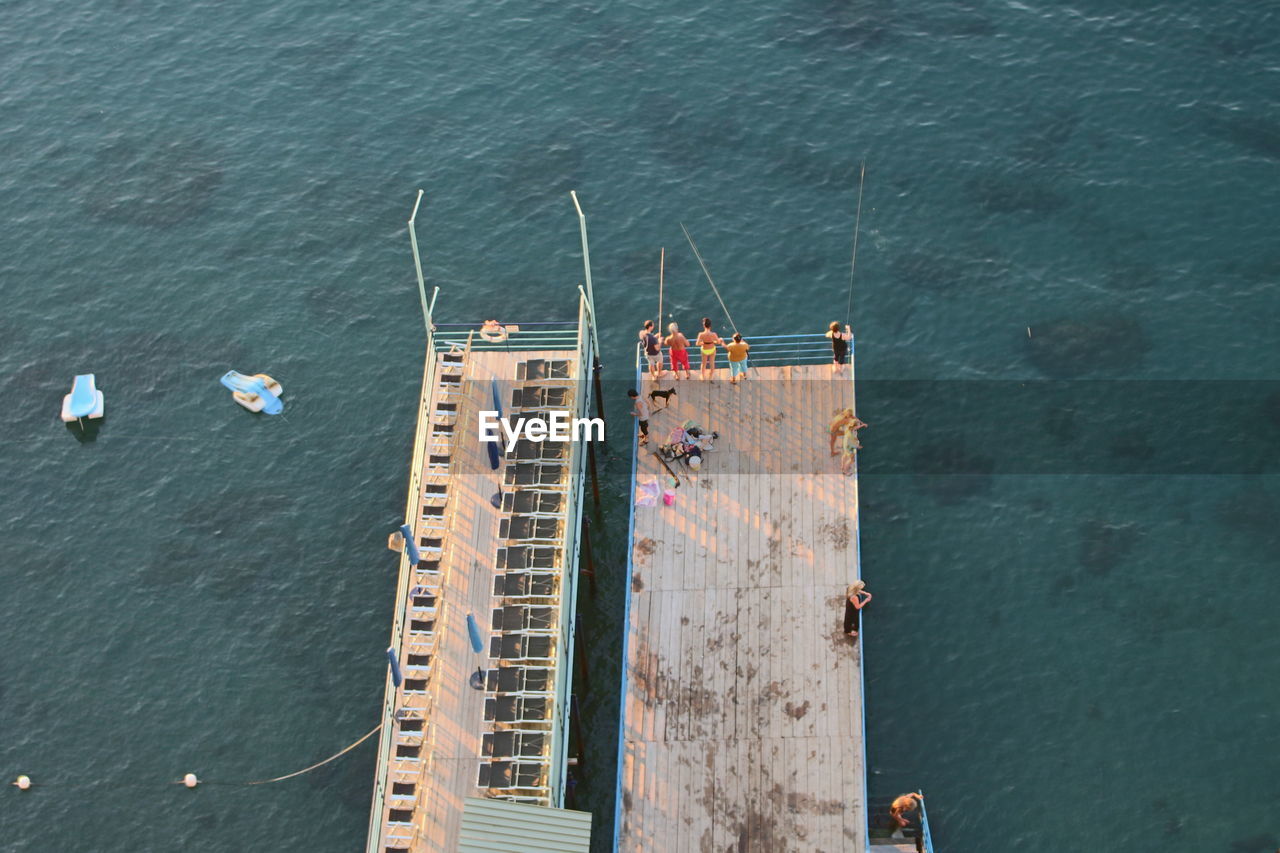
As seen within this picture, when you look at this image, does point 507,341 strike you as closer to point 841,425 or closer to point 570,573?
point 570,573

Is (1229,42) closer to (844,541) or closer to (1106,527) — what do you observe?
(1106,527)

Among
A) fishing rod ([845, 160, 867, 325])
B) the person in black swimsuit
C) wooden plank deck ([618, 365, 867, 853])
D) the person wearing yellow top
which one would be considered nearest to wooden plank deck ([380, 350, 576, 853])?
wooden plank deck ([618, 365, 867, 853])

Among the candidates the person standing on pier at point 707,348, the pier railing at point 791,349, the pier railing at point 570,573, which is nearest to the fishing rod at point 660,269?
the pier railing at point 791,349

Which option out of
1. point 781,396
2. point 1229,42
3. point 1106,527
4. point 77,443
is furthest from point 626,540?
point 1229,42

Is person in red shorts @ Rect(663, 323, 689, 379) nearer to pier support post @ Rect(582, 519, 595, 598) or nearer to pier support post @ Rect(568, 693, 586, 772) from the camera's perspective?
pier support post @ Rect(582, 519, 595, 598)

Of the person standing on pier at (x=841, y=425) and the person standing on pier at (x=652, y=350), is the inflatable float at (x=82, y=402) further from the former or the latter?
the person standing on pier at (x=841, y=425)

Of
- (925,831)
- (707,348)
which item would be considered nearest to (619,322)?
(707,348)
